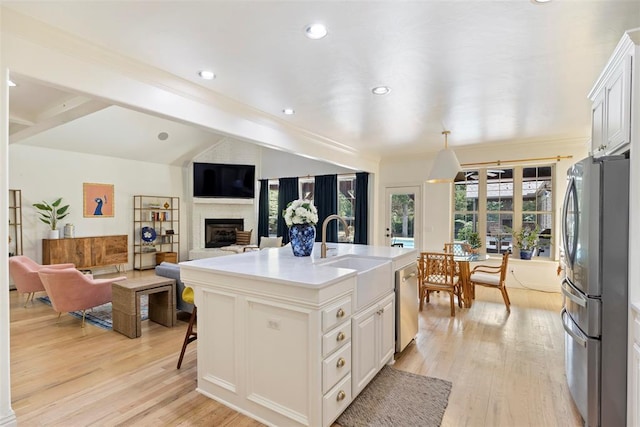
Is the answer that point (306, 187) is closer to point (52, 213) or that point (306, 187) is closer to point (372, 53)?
point (52, 213)

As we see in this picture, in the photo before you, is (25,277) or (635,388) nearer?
(635,388)

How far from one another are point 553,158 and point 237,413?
19.6ft

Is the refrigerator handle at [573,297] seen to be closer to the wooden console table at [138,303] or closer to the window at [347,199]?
the wooden console table at [138,303]

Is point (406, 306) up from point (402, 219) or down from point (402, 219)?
down

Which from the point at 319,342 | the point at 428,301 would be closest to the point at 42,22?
the point at 319,342

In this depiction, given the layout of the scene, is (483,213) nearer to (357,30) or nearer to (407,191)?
(407,191)

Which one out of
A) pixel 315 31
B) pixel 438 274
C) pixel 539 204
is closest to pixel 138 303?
pixel 315 31

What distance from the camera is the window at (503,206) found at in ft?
18.6

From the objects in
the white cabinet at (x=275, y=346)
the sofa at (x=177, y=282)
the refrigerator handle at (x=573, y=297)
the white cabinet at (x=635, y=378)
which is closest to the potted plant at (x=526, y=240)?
the refrigerator handle at (x=573, y=297)

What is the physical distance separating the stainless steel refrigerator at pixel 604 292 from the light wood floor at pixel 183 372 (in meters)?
0.33

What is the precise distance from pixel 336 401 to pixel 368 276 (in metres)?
0.87

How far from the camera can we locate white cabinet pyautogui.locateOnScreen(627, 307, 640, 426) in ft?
5.32

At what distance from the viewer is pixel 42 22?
210 cm

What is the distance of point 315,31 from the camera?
2.18 meters
